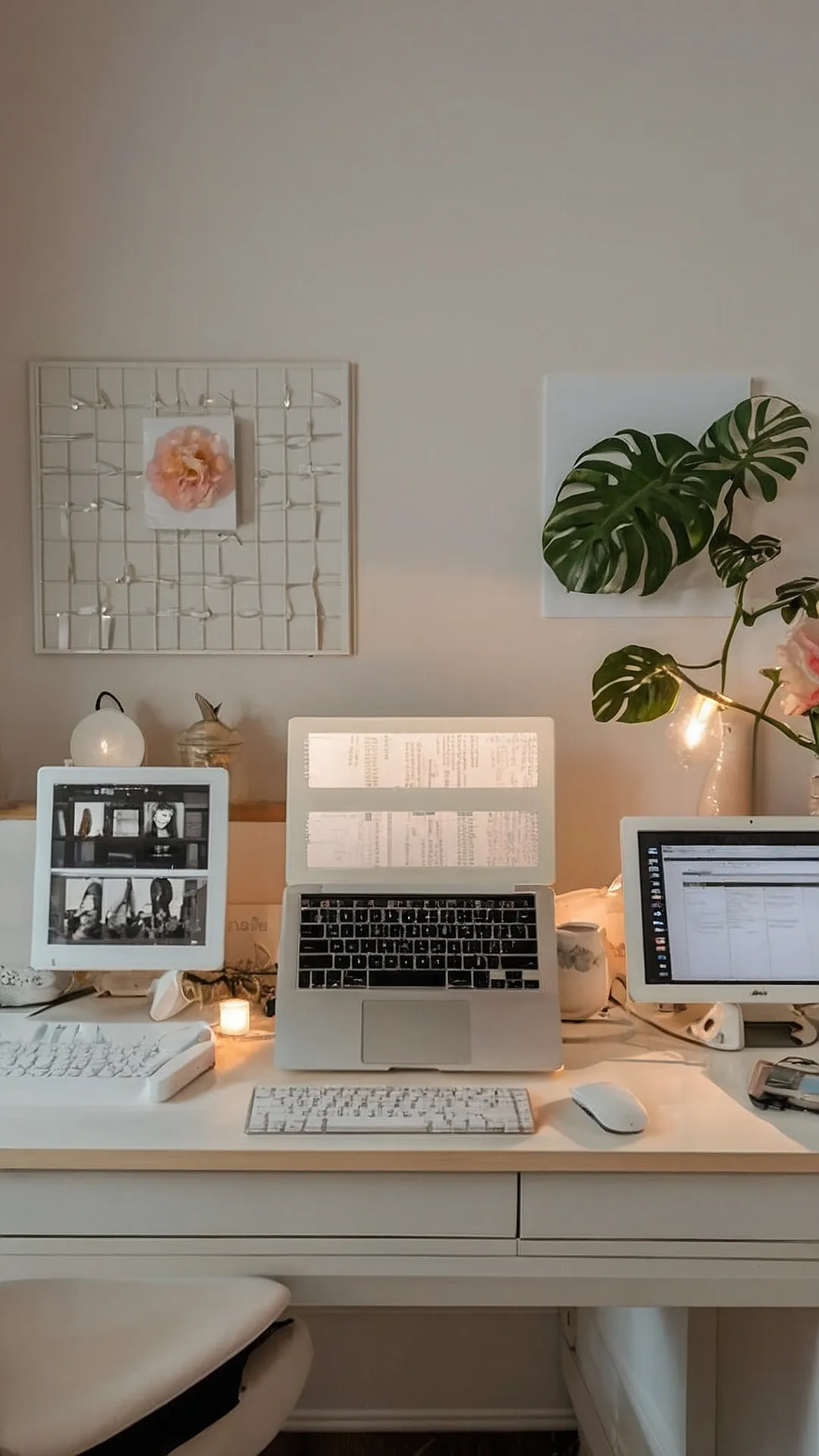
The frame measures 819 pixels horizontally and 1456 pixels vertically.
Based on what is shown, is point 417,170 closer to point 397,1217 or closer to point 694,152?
point 694,152

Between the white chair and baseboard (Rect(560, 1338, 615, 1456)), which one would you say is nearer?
the white chair

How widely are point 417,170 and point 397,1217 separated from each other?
1.73 m

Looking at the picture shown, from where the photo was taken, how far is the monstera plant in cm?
190

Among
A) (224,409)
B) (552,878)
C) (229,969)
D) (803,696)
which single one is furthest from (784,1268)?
(224,409)

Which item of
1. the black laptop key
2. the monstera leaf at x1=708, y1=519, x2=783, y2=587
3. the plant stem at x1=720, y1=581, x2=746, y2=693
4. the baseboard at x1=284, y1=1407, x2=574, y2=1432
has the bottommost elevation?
the baseboard at x1=284, y1=1407, x2=574, y2=1432

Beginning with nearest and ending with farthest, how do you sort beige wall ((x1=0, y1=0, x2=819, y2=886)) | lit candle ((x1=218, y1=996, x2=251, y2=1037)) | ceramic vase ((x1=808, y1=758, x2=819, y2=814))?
lit candle ((x1=218, y1=996, x2=251, y2=1037))
ceramic vase ((x1=808, y1=758, x2=819, y2=814))
beige wall ((x1=0, y1=0, x2=819, y2=886))

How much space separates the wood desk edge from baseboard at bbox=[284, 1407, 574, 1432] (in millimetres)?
1107

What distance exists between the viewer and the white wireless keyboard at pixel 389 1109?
4.35ft

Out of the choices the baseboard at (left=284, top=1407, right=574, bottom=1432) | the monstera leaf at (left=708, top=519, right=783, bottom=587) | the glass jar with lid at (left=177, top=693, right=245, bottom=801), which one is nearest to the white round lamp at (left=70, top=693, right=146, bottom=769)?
the glass jar with lid at (left=177, top=693, right=245, bottom=801)

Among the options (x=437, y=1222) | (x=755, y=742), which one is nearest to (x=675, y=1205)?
(x=437, y=1222)

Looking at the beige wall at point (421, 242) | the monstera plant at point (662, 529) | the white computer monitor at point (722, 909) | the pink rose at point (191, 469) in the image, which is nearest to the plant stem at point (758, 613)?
the monstera plant at point (662, 529)

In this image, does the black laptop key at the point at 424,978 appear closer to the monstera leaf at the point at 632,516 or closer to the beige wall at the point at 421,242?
the beige wall at the point at 421,242

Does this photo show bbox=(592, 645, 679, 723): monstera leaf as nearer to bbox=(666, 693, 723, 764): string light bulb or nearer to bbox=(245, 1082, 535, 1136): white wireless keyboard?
bbox=(666, 693, 723, 764): string light bulb

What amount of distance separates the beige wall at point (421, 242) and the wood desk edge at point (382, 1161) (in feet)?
2.90
